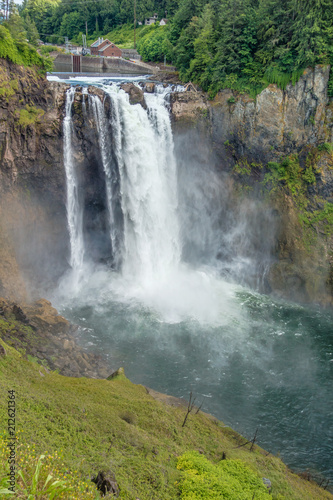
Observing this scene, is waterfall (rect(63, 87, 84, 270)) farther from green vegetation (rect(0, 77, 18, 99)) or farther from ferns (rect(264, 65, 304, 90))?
ferns (rect(264, 65, 304, 90))

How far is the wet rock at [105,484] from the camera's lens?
10.1m

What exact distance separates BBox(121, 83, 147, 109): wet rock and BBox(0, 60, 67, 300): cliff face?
5098mm

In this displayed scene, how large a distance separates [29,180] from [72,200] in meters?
3.37

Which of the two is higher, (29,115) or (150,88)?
(150,88)

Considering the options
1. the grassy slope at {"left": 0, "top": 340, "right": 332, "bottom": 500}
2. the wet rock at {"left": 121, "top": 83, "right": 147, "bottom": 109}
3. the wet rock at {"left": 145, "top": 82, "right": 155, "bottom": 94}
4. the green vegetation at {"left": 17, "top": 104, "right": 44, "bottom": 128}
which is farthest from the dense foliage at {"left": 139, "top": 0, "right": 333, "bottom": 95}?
the grassy slope at {"left": 0, "top": 340, "right": 332, "bottom": 500}

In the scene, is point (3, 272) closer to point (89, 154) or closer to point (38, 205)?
point (38, 205)

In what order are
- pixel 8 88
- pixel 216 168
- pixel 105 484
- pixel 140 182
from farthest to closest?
pixel 216 168, pixel 140 182, pixel 8 88, pixel 105 484

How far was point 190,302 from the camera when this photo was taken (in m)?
28.5

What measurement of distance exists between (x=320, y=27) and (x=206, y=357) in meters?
25.6

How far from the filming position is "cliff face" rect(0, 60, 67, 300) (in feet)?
84.8

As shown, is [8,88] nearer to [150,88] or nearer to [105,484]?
[150,88]

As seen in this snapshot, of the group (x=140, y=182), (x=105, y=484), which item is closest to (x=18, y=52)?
(x=140, y=182)

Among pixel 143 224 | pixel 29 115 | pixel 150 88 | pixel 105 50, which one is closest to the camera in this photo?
pixel 29 115

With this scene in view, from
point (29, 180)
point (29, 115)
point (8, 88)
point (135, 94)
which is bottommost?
point (29, 180)
